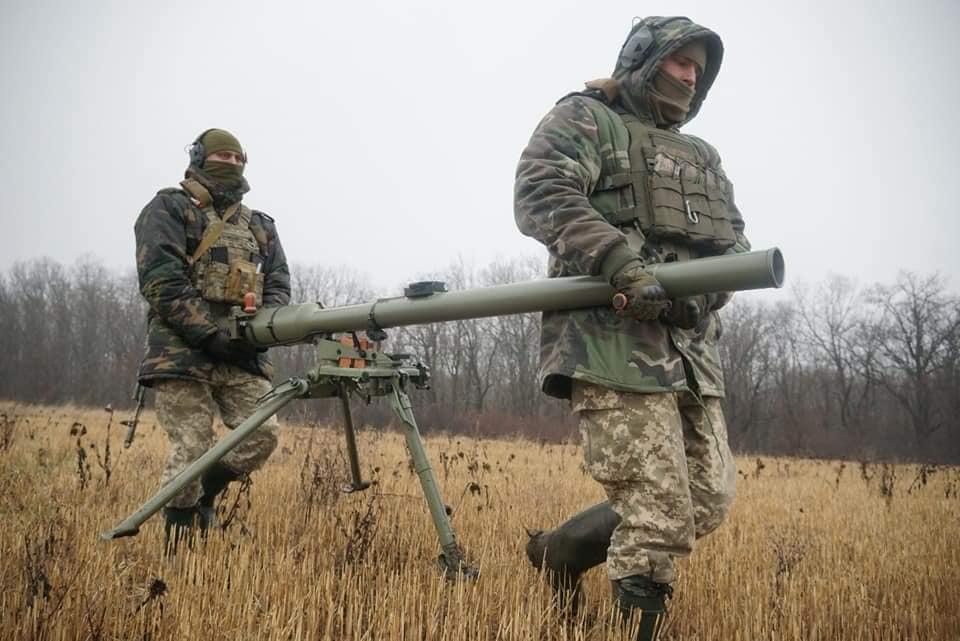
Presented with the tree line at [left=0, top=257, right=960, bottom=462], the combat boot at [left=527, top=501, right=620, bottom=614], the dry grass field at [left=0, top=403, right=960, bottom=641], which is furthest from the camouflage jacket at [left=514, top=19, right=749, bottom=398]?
the tree line at [left=0, top=257, right=960, bottom=462]

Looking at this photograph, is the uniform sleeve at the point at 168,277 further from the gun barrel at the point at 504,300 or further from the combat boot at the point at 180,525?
the combat boot at the point at 180,525

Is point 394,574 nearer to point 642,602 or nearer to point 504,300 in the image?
point 642,602

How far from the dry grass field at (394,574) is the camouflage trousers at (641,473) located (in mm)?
301

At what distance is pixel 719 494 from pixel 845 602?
1.32 m

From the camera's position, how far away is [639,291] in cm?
230

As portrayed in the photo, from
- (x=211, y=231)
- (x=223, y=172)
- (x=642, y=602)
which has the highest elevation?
(x=223, y=172)

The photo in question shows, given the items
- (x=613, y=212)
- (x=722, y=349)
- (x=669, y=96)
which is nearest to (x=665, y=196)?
(x=613, y=212)

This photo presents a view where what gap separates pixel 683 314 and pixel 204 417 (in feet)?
10.1

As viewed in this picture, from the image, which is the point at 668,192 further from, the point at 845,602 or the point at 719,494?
the point at 845,602

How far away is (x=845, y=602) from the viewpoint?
3.37 m

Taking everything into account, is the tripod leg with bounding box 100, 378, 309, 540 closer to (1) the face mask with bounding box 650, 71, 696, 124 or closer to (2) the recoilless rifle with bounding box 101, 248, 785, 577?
(2) the recoilless rifle with bounding box 101, 248, 785, 577

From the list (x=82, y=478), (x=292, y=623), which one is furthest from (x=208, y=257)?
(x=292, y=623)

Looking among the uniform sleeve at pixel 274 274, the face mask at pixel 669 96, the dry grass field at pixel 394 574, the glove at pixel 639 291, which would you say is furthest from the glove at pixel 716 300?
the uniform sleeve at pixel 274 274

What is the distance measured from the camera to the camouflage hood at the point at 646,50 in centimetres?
290
